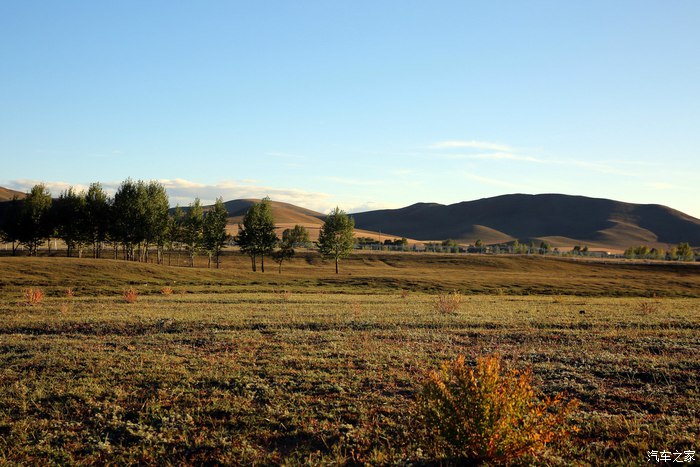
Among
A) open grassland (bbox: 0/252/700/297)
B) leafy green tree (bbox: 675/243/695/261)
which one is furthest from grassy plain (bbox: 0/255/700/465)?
leafy green tree (bbox: 675/243/695/261)

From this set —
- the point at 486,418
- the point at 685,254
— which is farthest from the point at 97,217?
the point at 685,254

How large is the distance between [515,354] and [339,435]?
29.2 ft

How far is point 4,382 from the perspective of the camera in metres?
12.3

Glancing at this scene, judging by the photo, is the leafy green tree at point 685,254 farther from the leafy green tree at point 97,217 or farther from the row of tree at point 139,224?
the leafy green tree at point 97,217

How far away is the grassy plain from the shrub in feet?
2.50

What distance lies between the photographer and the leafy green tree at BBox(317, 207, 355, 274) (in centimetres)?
9462

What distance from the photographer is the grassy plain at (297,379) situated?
8.82 meters

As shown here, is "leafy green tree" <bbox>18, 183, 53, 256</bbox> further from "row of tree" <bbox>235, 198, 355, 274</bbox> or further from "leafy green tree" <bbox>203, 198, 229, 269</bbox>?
"row of tree" <bbox>235, 198, 355, 274</bbox>

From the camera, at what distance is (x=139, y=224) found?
278ft

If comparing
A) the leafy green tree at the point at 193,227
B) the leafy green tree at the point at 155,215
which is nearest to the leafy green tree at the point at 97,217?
the leafy green tree at the point at 155,215

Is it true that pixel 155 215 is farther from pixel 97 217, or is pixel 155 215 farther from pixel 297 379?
pixel 297 379

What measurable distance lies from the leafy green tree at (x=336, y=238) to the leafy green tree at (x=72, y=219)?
42.7 metres

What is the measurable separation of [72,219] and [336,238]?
1873 inches

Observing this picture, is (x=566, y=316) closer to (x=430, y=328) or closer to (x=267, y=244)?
(x=430, y=328)
